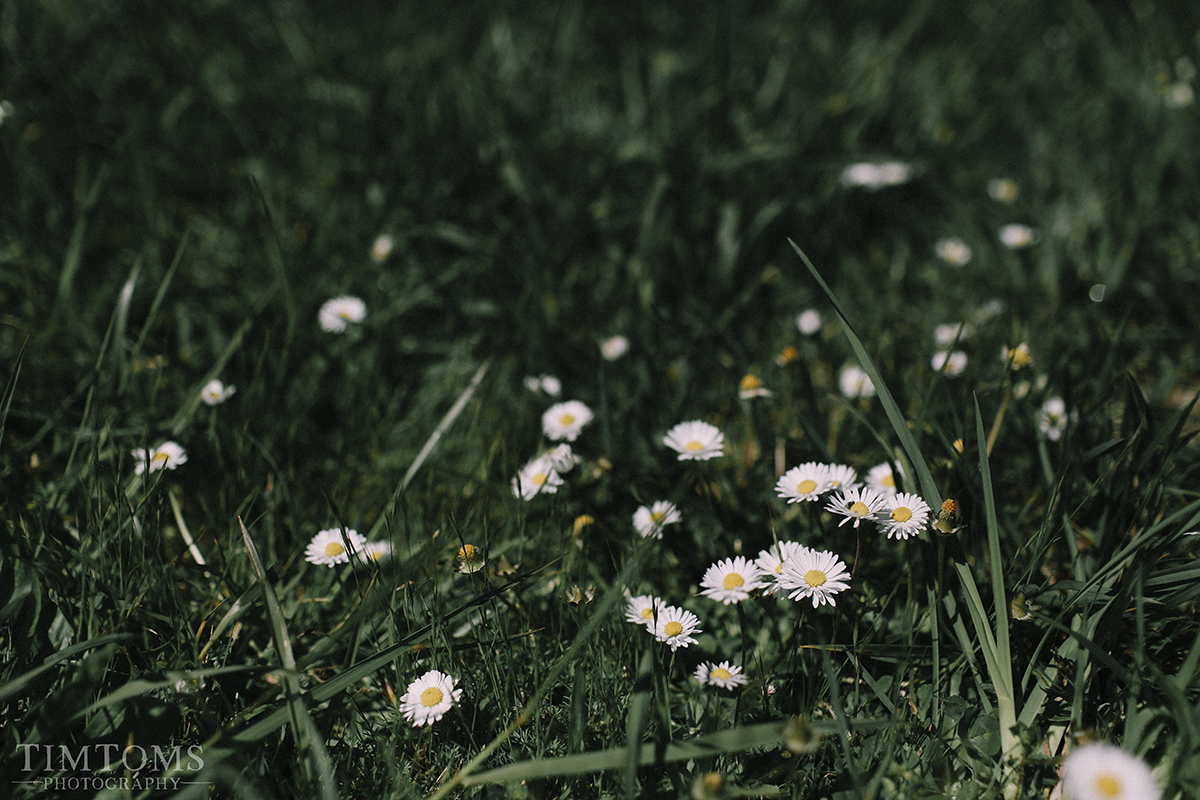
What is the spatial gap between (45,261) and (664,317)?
5.10 ft

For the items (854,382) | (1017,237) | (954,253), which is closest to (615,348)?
(854,382)

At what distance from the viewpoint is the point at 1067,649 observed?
48.2 inches

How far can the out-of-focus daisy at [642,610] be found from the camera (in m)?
1.25

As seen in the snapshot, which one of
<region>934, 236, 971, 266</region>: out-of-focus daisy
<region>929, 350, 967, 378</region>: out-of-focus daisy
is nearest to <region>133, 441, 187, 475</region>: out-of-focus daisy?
<region>929, 350, 967, 378</region>: out-of-focus daisy

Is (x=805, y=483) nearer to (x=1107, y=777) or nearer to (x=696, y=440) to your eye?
(x=696, y=440)

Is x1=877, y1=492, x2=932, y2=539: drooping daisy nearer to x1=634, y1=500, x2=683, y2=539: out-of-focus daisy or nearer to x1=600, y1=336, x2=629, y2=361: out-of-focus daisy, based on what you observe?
x1=634, y1=500, x2=683, y2=539: out-of-focus daisy

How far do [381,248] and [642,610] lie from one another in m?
1.36

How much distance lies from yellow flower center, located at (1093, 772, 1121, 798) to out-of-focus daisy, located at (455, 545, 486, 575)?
0.84m

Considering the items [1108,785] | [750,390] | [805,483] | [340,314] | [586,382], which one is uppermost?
[340,314]

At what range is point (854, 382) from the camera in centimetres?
192

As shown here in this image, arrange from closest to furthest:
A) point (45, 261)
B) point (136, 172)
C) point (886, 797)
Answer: point (886, 797) < point (45, 261) < point (136, 172)

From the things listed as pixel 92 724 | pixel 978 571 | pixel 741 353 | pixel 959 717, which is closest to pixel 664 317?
pixel 741 353

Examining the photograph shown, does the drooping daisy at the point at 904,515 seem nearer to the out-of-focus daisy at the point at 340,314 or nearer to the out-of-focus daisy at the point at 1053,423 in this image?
the out-of-focus daisy at the point at 1053,423

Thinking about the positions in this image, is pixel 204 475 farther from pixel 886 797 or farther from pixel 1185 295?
pixel 1185 295
